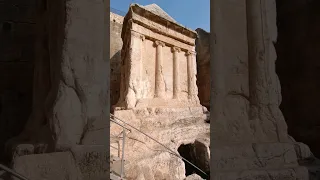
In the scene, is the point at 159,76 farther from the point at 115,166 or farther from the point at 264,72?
the point at 264,72

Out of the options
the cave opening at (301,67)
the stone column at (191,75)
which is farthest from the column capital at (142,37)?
Result: the cave opening at (301,67)

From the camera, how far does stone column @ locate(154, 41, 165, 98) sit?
9491mm

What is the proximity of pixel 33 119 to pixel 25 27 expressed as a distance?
74.9 inches

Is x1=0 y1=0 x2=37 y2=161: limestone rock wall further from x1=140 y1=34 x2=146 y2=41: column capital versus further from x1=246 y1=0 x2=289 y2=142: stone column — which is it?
x1=140 y1=34 x2=146 y2=41: column capital

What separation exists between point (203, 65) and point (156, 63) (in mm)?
7310

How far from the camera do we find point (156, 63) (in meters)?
9.72

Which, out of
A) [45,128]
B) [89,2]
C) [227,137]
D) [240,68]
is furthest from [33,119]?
[240,68]

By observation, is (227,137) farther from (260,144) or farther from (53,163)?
(53,163)

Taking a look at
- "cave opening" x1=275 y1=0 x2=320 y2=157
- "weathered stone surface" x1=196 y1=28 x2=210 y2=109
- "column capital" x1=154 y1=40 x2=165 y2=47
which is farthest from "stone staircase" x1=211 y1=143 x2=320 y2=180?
"weathered stone surface" x1=196 y1=28 x2=210 y2=109

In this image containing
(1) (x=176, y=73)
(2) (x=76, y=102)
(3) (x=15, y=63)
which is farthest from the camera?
(1) (x=176, y=73)

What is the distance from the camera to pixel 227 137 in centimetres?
223

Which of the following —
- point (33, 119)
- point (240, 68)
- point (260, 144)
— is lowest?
point (260, 144)

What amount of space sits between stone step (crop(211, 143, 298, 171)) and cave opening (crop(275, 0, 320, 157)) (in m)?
1.17

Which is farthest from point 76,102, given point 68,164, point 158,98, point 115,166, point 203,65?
point 203,65
